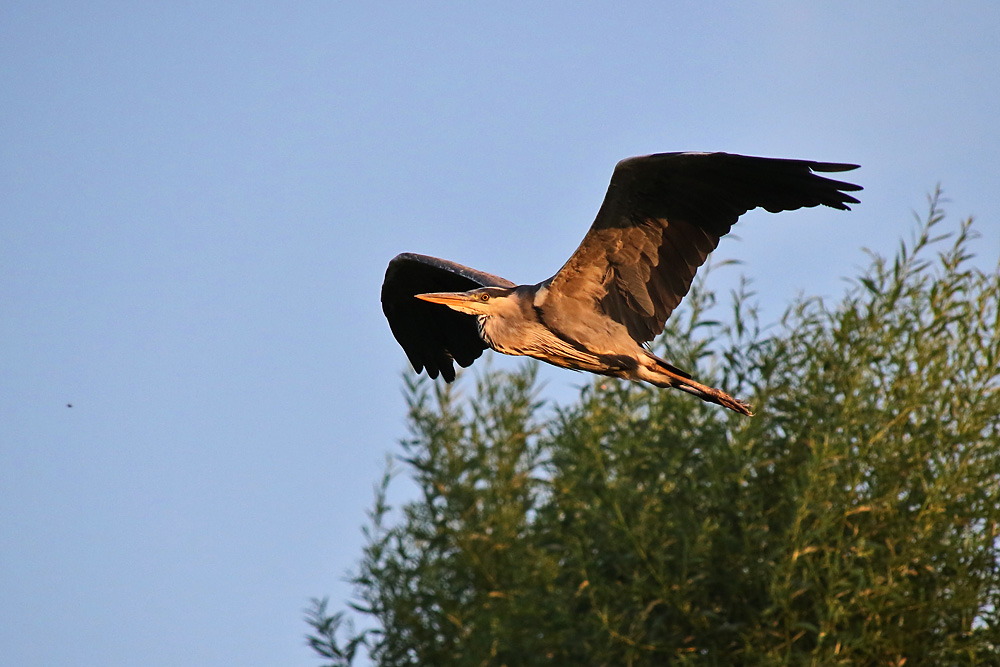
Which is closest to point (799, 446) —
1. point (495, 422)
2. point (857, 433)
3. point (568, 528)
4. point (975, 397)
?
point (857, 433)

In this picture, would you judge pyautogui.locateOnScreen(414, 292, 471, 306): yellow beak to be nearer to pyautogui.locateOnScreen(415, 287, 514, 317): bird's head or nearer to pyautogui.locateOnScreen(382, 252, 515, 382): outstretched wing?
pyautogui.locateOnScreen(415, 287, 514, 317): bird's head

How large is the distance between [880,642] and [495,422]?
540cm

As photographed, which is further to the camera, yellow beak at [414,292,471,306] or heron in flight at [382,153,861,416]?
yellow beak at [414,292,471,306]

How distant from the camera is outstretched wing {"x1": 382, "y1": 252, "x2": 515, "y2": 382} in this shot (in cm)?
894

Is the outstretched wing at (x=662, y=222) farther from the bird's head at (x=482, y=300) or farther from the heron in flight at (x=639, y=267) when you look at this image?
the bird's head at (x=482, y=300)

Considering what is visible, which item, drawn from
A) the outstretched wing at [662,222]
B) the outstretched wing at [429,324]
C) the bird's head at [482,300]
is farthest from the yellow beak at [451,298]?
the outstretched wing at [429,324]

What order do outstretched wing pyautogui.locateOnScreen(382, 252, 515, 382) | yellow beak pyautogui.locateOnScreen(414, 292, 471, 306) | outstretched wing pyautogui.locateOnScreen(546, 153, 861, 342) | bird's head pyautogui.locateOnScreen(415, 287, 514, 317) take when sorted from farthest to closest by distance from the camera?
1. outstretched wing pyautogui.locateOnScreen(382, 252, 515, 382)
2. yellow beak pyautogui.locateOnScreen(414, 292, 471, 306)
3. bird's head pyautogui.locateOnScreen(415, 287, 514, 317)
4. outstretched wing pyautogui.locateOnScreen(546, 153, 861, 342)

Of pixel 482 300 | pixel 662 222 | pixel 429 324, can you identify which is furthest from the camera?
pixel 429 324

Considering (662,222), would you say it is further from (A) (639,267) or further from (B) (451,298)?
(B) (451,298)

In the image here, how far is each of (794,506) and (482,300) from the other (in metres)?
3.93

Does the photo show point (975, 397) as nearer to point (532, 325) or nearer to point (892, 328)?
point (892, 328)

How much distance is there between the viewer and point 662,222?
718 centimetres

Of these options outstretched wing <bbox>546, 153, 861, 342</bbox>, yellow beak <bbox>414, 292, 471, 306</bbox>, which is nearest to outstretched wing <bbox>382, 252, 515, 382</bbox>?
yellow beak <bbox>414, 292, 471, 306</bbox>

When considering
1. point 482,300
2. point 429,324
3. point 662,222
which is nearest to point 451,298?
point 482,300
